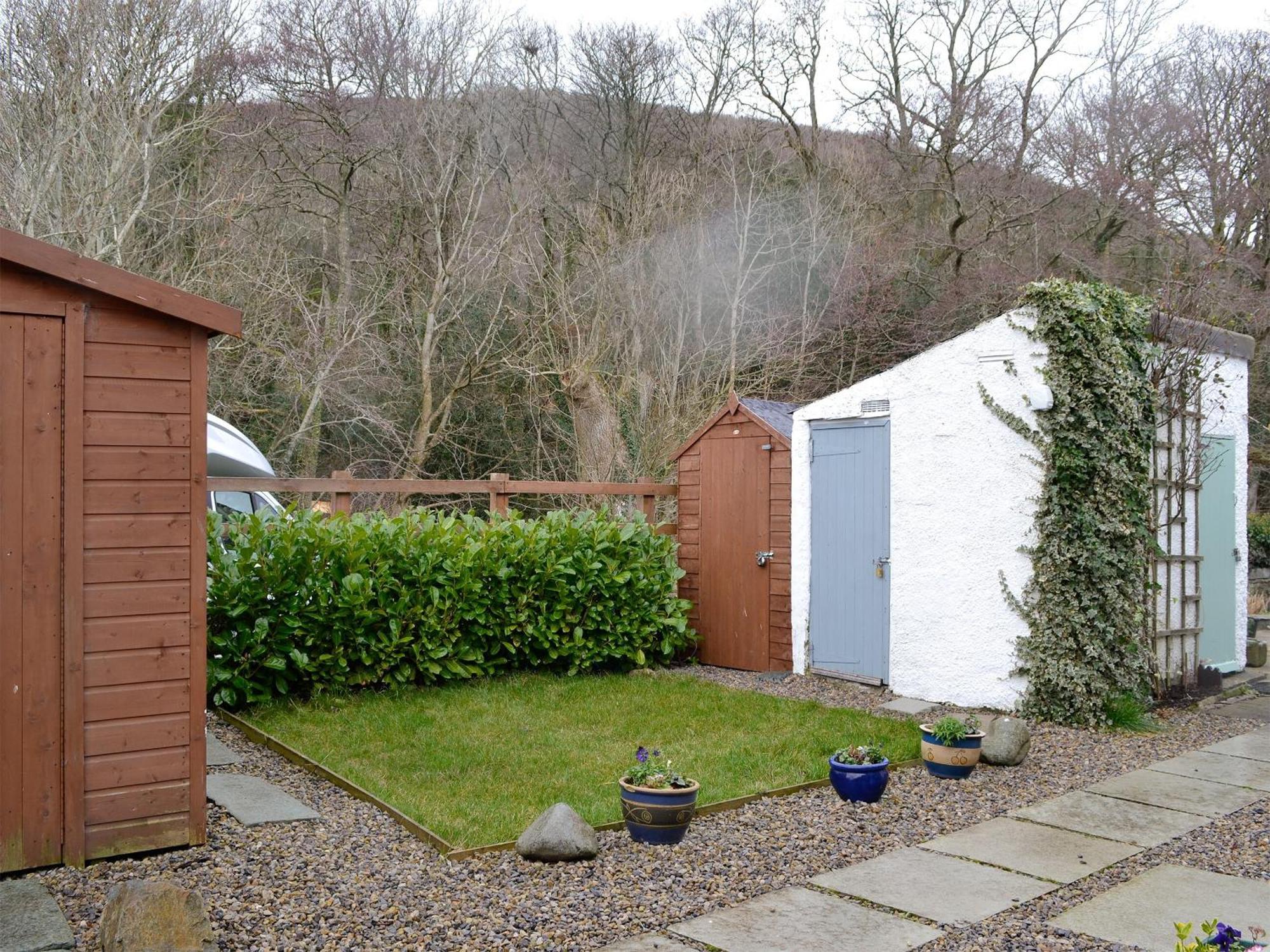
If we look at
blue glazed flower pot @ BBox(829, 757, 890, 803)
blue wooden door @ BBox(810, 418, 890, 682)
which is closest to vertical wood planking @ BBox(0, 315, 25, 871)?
blue glazed flower pot @ BBox(829, 757, 890, 803)

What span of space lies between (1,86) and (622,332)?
815cm

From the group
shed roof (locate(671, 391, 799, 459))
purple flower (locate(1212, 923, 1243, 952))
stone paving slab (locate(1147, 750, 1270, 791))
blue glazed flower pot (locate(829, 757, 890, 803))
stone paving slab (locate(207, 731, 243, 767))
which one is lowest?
stone paving slab (locate(1147, 750, 1270, 791))

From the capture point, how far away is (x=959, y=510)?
24.3 ft

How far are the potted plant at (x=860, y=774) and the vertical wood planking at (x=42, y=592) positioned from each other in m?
3.39

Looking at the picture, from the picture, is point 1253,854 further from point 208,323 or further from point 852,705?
point 208,323

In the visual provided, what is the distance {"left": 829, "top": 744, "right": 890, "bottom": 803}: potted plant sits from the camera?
16.7ft

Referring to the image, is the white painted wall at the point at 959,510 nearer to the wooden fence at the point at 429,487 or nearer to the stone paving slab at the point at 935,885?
the wooden fence at the point at 429,487

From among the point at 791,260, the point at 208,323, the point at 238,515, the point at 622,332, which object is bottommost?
the point at 238,515

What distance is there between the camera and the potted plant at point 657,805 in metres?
4.39

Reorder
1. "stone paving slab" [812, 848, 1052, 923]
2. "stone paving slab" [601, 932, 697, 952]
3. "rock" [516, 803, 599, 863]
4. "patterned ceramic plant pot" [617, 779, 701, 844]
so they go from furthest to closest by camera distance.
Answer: "patterned ceramic plant pot" [617, 779, 701, 844] < "rock" [516, 803, 599, 863] < "stone paving slab" [812, 848, 1052, 923] < "stone paving slab" [601, 932, 697, 952]

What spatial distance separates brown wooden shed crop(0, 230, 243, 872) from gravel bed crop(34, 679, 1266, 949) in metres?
0.27

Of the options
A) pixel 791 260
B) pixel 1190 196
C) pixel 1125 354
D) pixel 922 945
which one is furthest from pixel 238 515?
pixel 1190 196

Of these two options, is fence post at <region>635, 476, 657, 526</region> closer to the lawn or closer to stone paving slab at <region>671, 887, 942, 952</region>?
the lawn

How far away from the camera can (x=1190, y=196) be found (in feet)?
51.6
